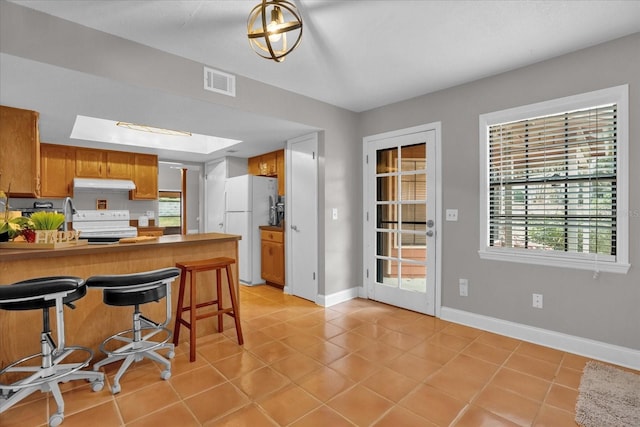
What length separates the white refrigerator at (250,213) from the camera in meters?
4.93

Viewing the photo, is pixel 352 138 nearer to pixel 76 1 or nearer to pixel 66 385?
pixel 76 1

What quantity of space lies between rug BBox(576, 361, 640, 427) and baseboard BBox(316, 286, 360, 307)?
2.39m

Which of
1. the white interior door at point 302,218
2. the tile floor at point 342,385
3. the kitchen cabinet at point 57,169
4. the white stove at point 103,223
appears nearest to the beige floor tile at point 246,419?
the tile floor at point 342,385

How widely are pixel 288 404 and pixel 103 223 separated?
485 centimetres

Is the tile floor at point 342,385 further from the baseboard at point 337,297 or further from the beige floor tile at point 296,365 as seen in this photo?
the baseboard at point 337,297

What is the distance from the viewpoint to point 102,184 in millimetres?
4930

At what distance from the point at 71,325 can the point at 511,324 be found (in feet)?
12.0

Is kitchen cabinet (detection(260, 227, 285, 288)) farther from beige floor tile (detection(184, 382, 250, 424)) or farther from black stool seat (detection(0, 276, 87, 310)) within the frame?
black stool seat (detection(0, 276, 87, 310))

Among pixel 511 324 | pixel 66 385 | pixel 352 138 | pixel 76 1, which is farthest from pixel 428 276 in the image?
pixel 76 1

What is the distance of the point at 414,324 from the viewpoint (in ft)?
10.7

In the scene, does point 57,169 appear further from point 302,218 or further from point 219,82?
point 302,218

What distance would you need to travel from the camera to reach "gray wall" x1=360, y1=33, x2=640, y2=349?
2.36m

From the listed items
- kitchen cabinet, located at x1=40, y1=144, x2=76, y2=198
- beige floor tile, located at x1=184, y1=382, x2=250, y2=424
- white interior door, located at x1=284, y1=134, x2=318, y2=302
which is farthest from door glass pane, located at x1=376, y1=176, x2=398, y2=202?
kitchen cabinet, located at x1=40, y1=144, x2=76, y2=198

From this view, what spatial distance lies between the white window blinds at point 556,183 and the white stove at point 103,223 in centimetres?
515
